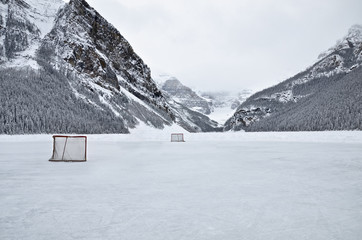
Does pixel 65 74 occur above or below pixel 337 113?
above

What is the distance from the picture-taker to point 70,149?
19.0 metres

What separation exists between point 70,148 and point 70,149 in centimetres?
7

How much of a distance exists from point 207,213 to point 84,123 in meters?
79.2

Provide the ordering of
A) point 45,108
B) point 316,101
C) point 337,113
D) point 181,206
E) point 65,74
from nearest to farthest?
point 181,206 < point 45,108 < point 337,113 < point 65,74 < point 316,101

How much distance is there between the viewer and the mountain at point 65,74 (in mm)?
74463

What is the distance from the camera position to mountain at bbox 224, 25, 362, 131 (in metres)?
85.7

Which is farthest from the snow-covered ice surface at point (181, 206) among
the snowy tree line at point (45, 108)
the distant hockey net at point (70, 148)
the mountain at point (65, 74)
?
the mountain at point (65, 74)

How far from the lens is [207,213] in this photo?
6281 mm

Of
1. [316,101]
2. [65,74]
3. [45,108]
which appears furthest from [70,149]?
[316,101]

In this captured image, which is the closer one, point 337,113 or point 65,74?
point 337,113

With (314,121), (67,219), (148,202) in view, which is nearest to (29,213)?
(67,219)

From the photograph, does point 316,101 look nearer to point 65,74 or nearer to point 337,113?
point 337,113

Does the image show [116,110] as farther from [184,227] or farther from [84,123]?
[184,227]

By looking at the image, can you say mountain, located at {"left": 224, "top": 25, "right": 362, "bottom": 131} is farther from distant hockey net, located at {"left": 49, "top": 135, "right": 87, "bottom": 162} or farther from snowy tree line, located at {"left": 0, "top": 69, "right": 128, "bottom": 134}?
distant hockey net, located at {"left": 49, "top": 135, "right": 87, "bottom": 162}
